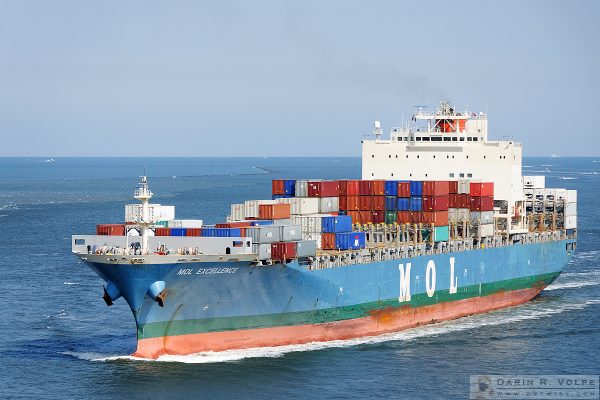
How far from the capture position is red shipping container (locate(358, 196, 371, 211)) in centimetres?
5412

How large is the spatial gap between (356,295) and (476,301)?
440 inches

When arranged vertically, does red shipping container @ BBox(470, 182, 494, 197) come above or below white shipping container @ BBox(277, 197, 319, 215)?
above

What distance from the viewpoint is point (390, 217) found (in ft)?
178

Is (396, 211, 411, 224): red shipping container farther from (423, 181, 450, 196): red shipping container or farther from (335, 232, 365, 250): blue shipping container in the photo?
(335, 232, 365, 250): blue shipping container

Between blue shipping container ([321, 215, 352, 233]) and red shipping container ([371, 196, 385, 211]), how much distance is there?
5233mm

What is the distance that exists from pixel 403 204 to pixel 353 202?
2.45 meters

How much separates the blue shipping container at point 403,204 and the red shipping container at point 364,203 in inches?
58.6

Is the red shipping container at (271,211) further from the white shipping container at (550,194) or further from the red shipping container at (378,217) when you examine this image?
the white shipping container at (550,194)

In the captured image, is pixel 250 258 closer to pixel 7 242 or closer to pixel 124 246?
pixel 124 246

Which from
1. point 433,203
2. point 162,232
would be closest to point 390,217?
point 433,203

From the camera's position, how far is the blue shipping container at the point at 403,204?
5375 cm

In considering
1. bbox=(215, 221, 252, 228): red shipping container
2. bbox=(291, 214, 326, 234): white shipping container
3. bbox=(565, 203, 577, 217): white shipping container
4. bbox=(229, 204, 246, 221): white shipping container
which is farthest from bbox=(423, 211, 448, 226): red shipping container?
bbox=(565, 203, 577, 217): white shipping container

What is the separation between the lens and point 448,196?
5550 centimetres

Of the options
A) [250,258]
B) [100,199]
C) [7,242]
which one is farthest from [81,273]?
[100,199]
